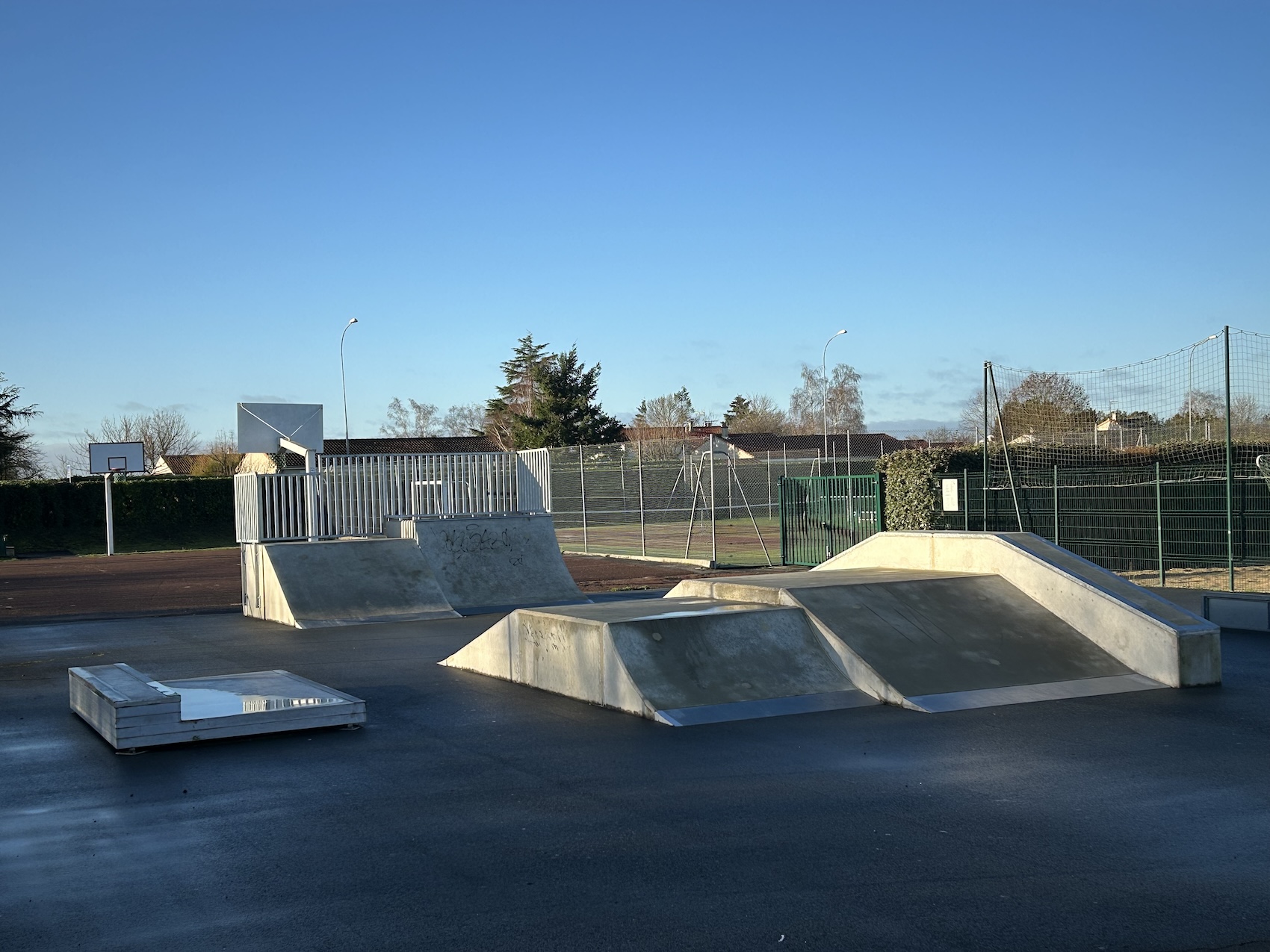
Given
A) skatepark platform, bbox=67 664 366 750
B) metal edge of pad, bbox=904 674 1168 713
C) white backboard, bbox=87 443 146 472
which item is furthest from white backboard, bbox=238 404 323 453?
white backboard, bbox=87 443 146 472

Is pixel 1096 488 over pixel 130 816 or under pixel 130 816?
over

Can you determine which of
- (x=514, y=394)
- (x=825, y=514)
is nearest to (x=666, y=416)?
(x=514, y=394)

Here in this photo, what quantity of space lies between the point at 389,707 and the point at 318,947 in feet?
18.0

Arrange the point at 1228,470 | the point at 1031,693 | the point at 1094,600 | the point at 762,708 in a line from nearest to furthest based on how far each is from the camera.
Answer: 1. the point at 762,708
2. the point at 1031,693
3. the point at 1094,600
4. the point at 1228,470

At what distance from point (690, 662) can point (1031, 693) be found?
2863 mm

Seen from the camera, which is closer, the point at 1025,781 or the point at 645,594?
the point at 1025,781

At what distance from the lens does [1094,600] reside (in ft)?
35.1

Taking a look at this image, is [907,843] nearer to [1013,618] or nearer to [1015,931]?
[1015,931]

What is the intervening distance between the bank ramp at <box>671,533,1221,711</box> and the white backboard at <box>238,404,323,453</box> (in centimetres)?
1233

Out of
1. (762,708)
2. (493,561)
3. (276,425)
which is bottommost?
(762,708)

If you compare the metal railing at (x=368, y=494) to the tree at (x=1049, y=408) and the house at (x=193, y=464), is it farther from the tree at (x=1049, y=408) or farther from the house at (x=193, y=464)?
the house at (x=193, y=464)

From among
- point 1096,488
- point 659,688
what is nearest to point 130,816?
point 659,688

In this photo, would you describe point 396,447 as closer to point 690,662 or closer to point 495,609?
point 495,609

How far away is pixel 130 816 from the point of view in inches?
258
